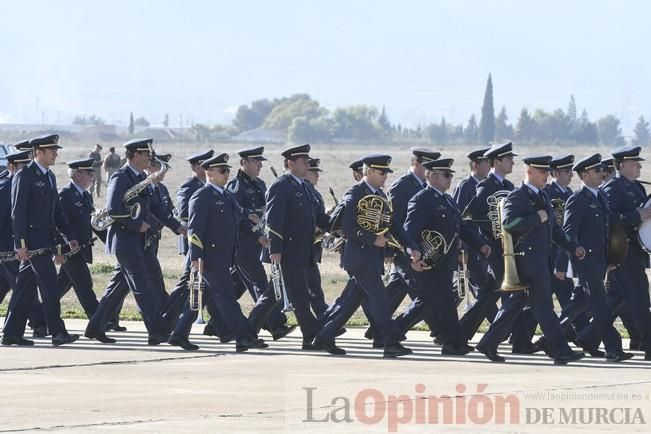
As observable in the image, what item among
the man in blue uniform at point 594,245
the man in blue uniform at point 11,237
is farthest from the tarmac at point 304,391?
the man in blue uniform at point 11,237

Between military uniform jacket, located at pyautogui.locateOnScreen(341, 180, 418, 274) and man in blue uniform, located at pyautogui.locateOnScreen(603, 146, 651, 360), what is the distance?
73.4 inches

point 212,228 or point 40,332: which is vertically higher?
point 212,228

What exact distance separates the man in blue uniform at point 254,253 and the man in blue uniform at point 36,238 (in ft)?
5.77

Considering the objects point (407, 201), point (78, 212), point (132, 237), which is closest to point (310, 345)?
point (407, 201)

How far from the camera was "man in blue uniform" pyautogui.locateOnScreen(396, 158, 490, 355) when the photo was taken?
16672 mm

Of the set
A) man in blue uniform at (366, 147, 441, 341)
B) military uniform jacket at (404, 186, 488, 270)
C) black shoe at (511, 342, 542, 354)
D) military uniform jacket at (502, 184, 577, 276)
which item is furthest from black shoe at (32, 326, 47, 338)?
military uniform jacket at (502, 184, 577, 276)

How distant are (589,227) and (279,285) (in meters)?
2.93

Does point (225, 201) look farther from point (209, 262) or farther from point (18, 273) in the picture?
point (18, 273)

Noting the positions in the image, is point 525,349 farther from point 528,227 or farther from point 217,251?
point 217,251

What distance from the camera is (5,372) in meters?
14.8

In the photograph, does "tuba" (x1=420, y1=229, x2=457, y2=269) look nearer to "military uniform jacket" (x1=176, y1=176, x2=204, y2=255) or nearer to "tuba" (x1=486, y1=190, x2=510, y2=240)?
"tuba" (x1=486, y1=190, x2=510, y2=240)

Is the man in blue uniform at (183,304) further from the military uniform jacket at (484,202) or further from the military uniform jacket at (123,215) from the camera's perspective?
the military uniform jacket at (484,202)

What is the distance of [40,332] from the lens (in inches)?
734

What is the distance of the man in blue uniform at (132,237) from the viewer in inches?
686
